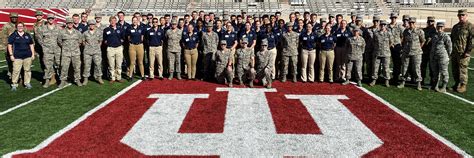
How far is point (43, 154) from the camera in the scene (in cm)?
489

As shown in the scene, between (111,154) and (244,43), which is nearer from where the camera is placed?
(111,154)

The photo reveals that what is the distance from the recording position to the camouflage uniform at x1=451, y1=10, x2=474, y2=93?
29.2ft

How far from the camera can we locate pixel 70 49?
9.38 m

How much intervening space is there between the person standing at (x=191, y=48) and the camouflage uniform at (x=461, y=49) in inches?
248

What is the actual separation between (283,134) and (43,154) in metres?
3.24

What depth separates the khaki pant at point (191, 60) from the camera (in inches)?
408

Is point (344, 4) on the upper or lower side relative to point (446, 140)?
upper

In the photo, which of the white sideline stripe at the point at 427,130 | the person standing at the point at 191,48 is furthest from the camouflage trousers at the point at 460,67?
the person standing at the point at 191,48

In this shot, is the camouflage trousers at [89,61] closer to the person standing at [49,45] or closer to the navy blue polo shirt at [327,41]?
the person standing at [49,45]

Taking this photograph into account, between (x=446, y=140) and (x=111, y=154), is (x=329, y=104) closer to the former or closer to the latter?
(x=446, y=140)

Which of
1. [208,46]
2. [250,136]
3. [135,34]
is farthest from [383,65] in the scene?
[135,34]

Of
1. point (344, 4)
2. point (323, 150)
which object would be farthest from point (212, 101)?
point (344, 4)

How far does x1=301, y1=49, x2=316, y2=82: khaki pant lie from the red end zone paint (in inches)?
27.4

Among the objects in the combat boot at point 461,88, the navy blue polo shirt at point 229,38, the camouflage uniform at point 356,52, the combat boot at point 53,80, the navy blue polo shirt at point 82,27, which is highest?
the navy blue polo shirt at point 82,27
